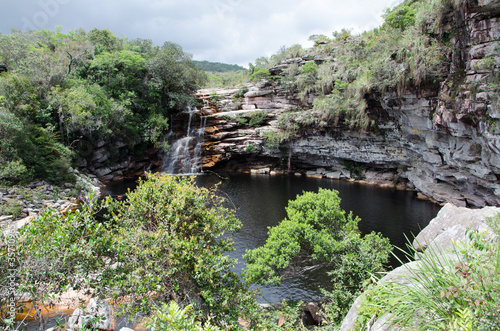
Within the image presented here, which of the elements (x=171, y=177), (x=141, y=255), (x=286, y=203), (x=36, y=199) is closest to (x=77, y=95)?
(x=36, y=199)

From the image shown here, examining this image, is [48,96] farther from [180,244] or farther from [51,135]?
[180,244]

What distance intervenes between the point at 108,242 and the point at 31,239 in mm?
1593

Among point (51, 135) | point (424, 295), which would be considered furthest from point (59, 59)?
point (424, 295)

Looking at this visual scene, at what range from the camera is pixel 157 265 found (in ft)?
22.4

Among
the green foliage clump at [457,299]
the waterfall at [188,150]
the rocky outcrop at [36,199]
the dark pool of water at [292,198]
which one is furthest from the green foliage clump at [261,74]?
the green foliage clump at [457,299]

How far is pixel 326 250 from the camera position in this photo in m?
11.0

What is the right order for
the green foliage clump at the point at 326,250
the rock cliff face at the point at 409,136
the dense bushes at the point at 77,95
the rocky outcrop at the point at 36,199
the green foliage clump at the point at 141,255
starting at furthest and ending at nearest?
the dense bushes at the point at 77,95 < the rocky outcrop at the point at 36,199 < the rock cliff face at the point at 409,136 < the green foliage clump at the point at 326,250 < the green foliage clump at the point at 141,255

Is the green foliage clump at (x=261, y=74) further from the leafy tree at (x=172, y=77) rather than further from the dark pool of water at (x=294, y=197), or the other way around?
the dark pool of water at (x=294, y=197)

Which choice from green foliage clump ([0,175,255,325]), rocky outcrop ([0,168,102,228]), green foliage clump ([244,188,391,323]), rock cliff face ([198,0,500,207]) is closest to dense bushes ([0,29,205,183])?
rocky outcrop ([0,168,102,228])

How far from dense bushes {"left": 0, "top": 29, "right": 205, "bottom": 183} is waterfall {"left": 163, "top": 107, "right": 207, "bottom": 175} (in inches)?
76.2

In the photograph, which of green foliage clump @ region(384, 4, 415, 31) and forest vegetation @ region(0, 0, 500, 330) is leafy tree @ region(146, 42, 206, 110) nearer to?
forest vegetation @ region(0, 0, 500, 330)

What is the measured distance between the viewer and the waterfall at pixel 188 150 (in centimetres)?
3516

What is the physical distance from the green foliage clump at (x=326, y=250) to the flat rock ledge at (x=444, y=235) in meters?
2.73

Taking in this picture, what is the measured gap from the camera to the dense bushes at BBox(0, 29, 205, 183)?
20.7 metres
